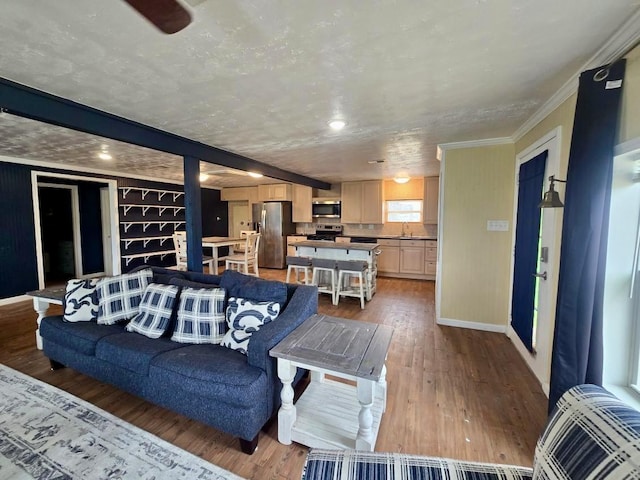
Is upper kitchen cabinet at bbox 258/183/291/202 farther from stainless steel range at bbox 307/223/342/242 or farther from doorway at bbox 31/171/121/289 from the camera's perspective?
doorway at bbox 31/171/121/289

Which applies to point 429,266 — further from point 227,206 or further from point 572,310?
point 227,206

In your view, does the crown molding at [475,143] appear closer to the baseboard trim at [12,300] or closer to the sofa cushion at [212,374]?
the sofa cushion at [212,374]

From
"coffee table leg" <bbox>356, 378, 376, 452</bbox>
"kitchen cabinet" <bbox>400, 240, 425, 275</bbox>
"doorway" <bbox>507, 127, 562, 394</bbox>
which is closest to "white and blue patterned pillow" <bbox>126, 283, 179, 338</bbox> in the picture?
"coffee table leg" <bbox>356, 378, 376, 452</bbox>

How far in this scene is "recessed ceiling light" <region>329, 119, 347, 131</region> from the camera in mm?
2602

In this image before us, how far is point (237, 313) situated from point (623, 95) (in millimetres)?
2624

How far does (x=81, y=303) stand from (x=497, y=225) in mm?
4365

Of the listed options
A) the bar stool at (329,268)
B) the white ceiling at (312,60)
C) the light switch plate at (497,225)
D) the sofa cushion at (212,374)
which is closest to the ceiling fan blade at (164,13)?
the white ceiling at (312,60)

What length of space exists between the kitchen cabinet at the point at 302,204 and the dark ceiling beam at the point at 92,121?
353 centimetres

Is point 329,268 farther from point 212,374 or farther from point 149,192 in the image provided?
point 149,192

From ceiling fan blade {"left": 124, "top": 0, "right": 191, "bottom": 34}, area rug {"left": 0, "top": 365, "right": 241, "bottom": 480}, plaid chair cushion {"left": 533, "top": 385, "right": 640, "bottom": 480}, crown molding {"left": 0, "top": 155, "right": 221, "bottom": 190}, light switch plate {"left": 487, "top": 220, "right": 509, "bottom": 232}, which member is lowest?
area rug {"left": 0, "top": 365, "right": 241, "bottom": 480}

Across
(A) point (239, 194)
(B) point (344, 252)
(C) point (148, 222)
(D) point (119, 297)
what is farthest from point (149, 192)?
(B) point (344, 252)

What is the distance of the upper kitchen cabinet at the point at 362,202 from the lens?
6.63 meters

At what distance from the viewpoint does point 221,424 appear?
5.49 ft

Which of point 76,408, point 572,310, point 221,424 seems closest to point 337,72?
point 572,310
